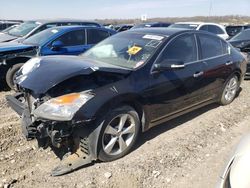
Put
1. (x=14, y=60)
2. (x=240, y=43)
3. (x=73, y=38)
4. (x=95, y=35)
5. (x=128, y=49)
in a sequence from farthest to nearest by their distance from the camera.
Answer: (x=240, y=43), (x=95, y=35), (x=73, y=38), (x=14, y=60), (x=128, y=49)

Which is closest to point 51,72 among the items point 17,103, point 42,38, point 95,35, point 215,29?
point 17,103

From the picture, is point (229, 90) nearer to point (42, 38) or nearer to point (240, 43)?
point (240, 43)

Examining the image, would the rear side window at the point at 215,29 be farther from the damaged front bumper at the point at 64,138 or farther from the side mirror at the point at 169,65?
the damaged front bumper at the point at 64,138

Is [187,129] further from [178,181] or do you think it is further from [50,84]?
[50,84]

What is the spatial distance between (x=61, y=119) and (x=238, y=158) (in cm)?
186

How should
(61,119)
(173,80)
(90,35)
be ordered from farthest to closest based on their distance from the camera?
(90,35) → (173,80) → (61,119)

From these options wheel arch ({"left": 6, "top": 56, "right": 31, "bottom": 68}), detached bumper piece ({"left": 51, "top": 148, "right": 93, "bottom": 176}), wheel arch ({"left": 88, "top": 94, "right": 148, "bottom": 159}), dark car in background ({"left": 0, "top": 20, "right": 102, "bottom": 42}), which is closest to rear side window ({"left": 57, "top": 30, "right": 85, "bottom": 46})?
wheel arch ({"left": 6, "top": 56, "right": 31, "bottom": 68})

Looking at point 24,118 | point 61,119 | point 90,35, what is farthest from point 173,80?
point 90,35

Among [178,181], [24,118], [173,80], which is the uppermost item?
[173,80]

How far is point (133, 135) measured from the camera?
396 centimetres

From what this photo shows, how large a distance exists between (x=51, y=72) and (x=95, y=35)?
17.5 ft

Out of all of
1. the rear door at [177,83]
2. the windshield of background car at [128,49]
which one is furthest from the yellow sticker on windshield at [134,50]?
the rear door at [177,83]

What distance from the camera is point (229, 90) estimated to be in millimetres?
6039

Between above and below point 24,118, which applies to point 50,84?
above
